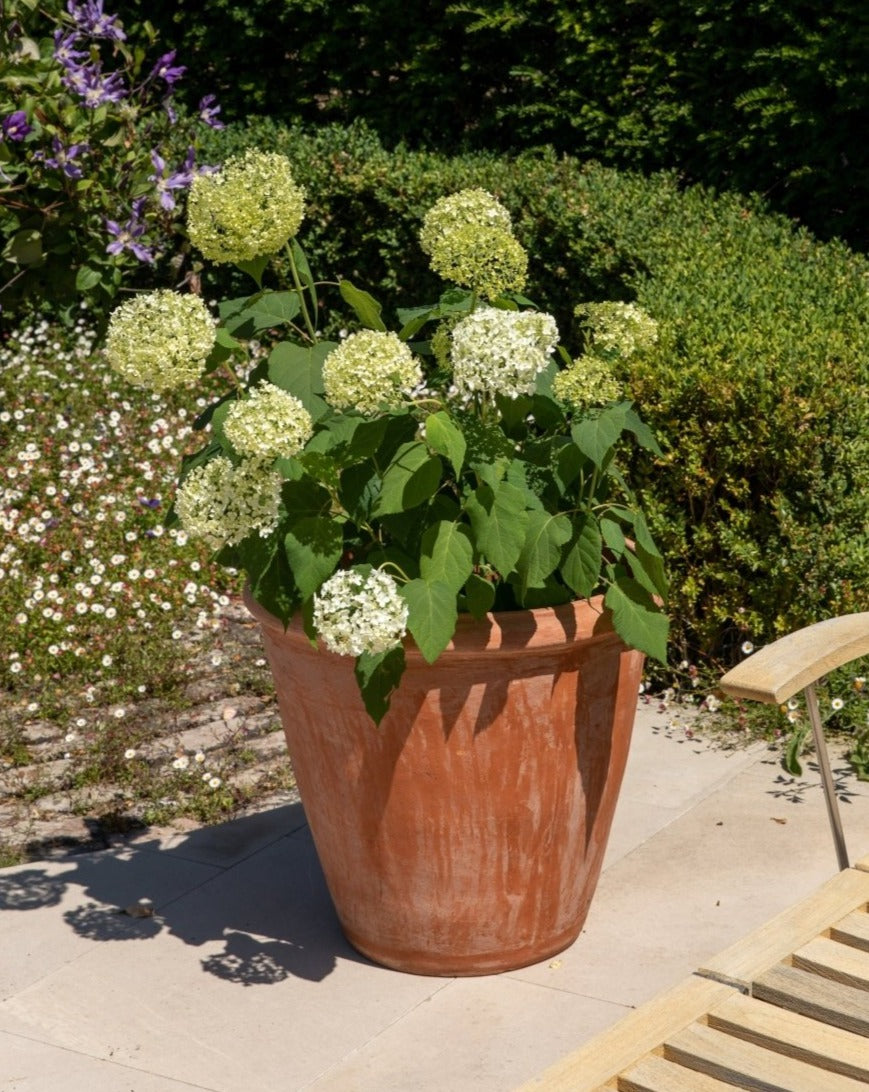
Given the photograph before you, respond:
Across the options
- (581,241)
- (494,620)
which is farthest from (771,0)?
(494,620)

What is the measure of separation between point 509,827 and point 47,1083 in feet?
3.41

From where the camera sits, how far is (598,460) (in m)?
2.93

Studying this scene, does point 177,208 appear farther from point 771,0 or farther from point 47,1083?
point 47,1083

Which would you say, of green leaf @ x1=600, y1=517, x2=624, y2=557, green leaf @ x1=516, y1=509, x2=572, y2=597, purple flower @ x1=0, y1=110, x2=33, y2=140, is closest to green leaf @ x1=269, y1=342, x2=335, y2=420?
green leaf @ x1=516, y1=509, x2=572, y2=597

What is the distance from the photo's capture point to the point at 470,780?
10.4 ft

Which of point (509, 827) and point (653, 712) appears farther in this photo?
point (653, 712)

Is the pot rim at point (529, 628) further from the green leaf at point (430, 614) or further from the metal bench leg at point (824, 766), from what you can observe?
the metal bench leg at point (824, 766)

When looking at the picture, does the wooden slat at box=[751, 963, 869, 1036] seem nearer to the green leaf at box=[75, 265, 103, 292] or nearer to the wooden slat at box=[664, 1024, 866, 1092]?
the wooden slat at box=[664, 1024, 866, 1092]

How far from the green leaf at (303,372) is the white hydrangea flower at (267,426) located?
0.29 m

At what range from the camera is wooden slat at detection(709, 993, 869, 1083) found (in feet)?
6.83

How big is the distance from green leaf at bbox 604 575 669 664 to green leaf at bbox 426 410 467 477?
424 mm

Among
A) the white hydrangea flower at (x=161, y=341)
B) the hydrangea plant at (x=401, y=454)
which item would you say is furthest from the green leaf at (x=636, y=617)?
the white hydrangea flower at (x=161, y=341)

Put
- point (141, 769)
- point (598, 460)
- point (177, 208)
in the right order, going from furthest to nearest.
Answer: point (177, 208), point (141, 769), point (598, 460)

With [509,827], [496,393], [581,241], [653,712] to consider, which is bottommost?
[653,712]
